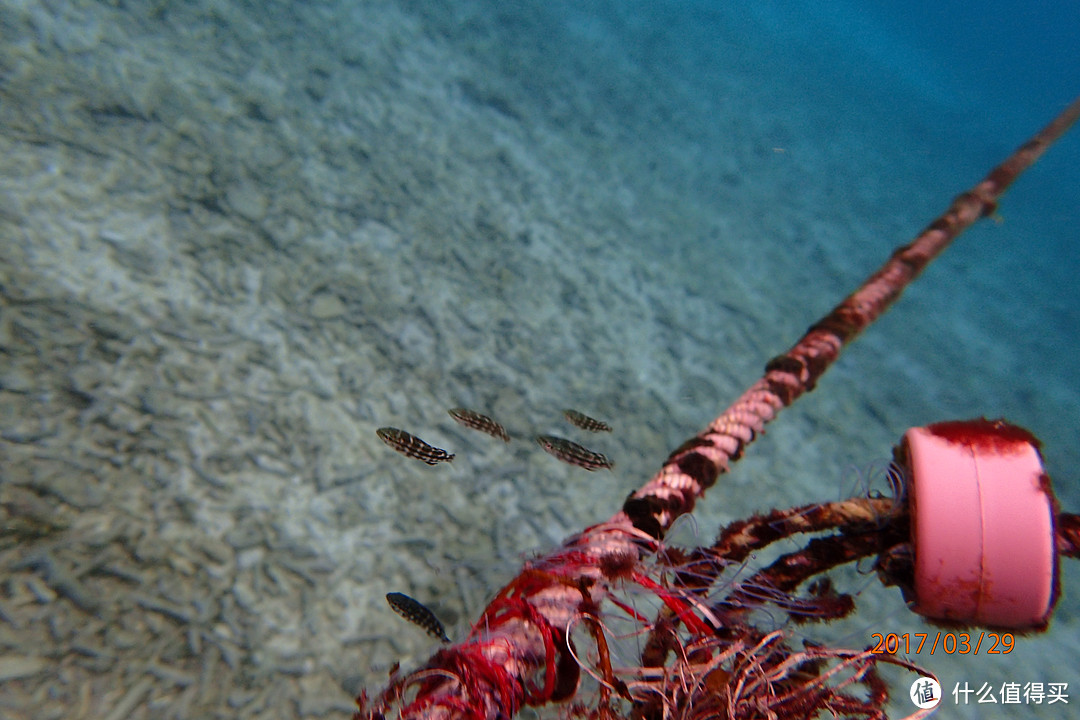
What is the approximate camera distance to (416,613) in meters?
2.62

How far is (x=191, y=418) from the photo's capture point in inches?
124

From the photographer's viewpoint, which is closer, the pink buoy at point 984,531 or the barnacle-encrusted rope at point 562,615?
the barnacle-encrusted rope at point 562,615

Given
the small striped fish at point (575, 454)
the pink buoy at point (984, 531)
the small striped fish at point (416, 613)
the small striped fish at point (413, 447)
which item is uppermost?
the pink buoy at point (984, 531)

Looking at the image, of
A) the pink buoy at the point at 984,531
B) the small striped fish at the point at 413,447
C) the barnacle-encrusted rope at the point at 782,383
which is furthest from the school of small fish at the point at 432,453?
the pink buoy at the point at 984,531

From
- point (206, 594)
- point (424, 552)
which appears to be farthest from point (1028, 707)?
point (206, 594)

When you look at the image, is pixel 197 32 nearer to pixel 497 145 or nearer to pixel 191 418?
pixel 497 145

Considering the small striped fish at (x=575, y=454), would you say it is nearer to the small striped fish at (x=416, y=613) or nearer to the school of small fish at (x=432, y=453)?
the school of small fish at (x=432, y=453)

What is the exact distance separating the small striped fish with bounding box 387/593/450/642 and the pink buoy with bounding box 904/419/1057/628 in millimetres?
2060

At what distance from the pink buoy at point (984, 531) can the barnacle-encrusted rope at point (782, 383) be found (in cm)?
75

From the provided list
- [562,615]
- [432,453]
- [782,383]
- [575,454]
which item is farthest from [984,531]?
[432,453]

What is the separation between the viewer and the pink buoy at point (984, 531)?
1.55 m

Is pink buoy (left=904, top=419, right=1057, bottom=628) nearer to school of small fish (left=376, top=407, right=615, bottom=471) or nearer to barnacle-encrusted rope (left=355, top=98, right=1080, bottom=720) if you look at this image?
barnacle-encrusted rope (left=355, top=98, right=1080, bottom=720)

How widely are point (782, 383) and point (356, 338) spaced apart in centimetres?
318

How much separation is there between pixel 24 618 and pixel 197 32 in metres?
6.51
